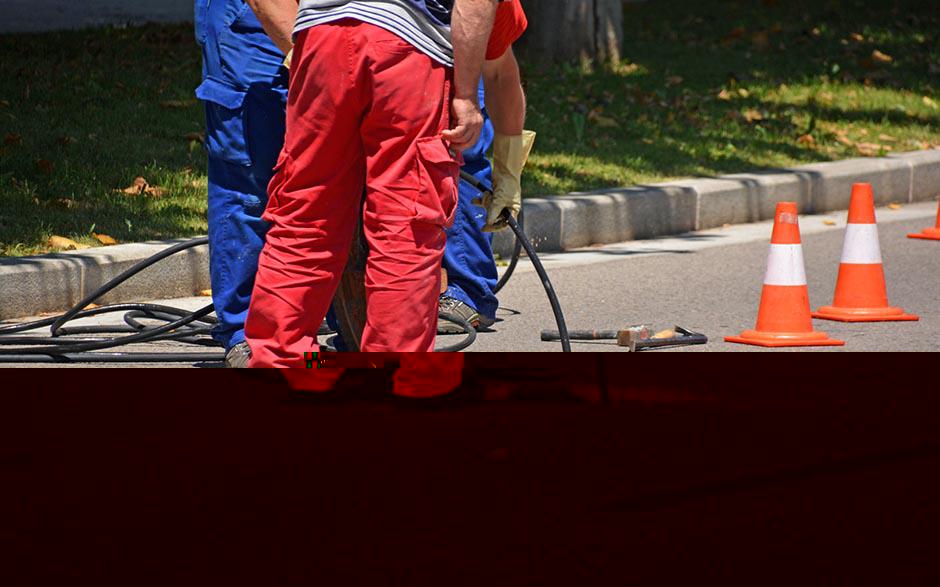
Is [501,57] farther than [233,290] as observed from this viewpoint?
No

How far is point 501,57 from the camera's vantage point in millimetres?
4188

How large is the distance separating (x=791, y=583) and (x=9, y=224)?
482cm

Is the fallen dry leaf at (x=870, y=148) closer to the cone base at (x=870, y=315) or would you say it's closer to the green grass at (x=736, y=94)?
the green grass at (x=736, y=94)

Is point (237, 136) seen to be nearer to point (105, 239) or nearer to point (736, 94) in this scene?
point (105, 239)

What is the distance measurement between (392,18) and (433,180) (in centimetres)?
40

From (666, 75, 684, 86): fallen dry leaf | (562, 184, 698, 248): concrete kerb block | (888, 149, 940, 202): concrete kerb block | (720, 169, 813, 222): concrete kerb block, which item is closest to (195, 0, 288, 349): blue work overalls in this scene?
(562, 184, 698, 248): concrete kerb block

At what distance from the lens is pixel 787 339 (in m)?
5.84

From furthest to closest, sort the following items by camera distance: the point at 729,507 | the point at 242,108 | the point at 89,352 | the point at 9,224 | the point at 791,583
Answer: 1. the point at 9,224
2. the point at 89,352
3. the point at 242,108
4. the point at 729,507
5. the point at 791,583

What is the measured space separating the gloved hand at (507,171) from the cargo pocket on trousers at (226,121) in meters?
0.78

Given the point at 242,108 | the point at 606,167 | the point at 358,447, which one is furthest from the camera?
the point at 606,167

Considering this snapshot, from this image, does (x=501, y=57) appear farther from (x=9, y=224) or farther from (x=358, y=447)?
(x=9, y=224)

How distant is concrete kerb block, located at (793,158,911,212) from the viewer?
9.95 meters

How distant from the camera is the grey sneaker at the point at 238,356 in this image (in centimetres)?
483

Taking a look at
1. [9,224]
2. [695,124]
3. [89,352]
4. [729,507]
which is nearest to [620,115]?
[695,124]
